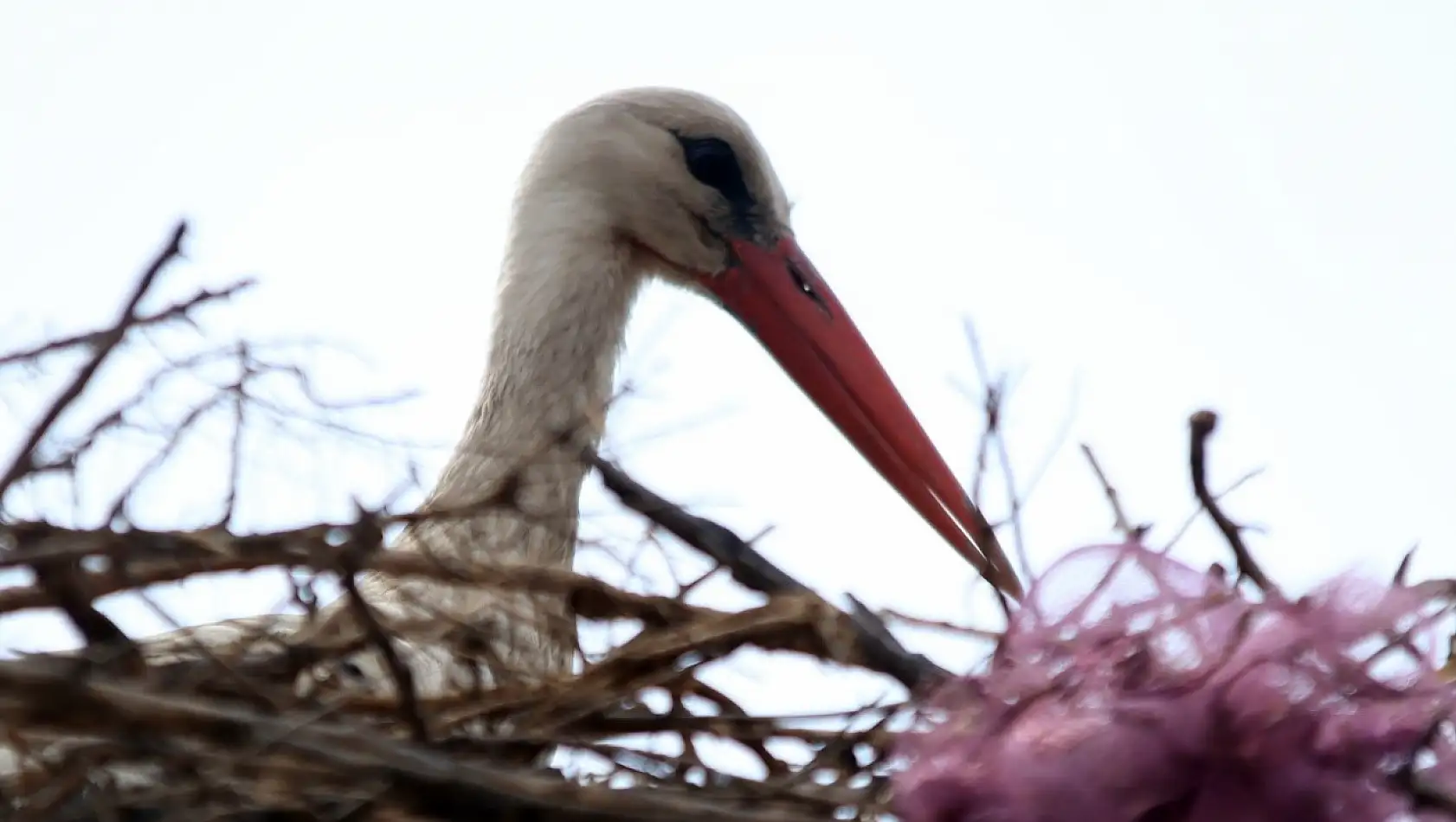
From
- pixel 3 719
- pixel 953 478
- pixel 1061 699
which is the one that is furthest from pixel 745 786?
pixel 953 478

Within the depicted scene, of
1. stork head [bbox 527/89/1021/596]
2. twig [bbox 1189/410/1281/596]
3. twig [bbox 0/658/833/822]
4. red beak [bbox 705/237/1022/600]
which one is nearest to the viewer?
twig [bbox 0/658/833/822]

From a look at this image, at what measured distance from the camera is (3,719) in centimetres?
156

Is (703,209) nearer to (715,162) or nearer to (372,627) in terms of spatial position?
(715,162)

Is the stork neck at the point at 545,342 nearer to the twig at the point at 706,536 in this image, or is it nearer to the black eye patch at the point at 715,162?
the black eye patch at the point at 715,162

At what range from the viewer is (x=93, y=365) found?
68.8 inches

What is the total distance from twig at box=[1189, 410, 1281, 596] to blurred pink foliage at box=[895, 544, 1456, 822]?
72mm

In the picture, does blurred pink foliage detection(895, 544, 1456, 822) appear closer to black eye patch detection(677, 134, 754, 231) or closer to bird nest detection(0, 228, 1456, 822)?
bird nest detection(0, 228, 1456, 822)

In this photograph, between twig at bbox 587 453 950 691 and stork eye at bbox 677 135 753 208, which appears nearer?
twig at bbox 587 453 950 691

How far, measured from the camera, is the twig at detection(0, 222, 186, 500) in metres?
1.72

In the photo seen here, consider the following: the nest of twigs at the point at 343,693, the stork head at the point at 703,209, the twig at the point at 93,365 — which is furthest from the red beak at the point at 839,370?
the twig at the point at 93,365

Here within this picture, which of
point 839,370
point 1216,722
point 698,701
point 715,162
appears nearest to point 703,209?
point 715,162

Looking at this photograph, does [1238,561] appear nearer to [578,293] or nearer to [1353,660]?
[1353,660]

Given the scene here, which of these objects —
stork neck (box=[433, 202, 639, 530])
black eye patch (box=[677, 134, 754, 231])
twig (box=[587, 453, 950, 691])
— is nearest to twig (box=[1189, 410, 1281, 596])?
twig (box=[587, 453, 950, 691])

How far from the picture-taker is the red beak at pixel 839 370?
116 inches
